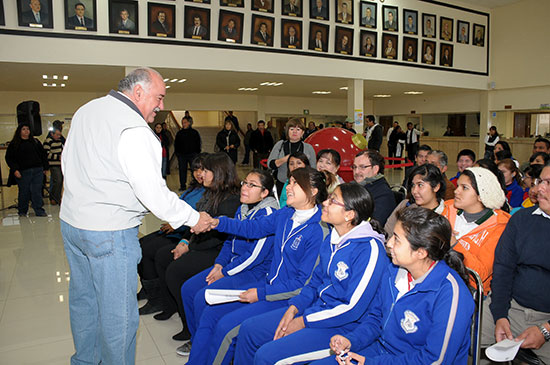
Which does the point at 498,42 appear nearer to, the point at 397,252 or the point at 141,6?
the point at 141,6

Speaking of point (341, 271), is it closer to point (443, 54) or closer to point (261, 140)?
point (261, 140)

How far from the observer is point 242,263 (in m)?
3.32

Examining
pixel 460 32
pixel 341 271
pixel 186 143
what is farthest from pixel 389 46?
pixel 341 271

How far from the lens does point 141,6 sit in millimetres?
10516

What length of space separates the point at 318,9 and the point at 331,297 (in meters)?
12.6

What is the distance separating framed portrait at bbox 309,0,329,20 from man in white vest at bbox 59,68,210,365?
11.8 m

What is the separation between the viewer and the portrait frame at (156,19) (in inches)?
419

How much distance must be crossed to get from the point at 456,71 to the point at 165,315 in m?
16.8

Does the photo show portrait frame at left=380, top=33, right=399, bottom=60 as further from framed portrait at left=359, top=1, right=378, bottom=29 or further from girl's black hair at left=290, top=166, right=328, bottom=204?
girl's black hair at left=290, top=166, right=328, bottom=204

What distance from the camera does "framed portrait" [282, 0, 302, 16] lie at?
12742mm

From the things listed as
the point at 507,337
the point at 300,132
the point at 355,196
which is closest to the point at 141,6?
the point at 300,132

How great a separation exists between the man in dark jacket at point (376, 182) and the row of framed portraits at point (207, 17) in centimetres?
837

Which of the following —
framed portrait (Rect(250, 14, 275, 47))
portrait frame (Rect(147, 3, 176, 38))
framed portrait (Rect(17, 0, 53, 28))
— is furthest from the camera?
framed portrait (Rect(250, 14, 275, 47))

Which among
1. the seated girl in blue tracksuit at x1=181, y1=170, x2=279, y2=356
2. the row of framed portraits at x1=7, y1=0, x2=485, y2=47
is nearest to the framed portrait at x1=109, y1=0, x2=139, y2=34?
the row of framed portraits at x1=7, y1=0, x2=485, y2=47
